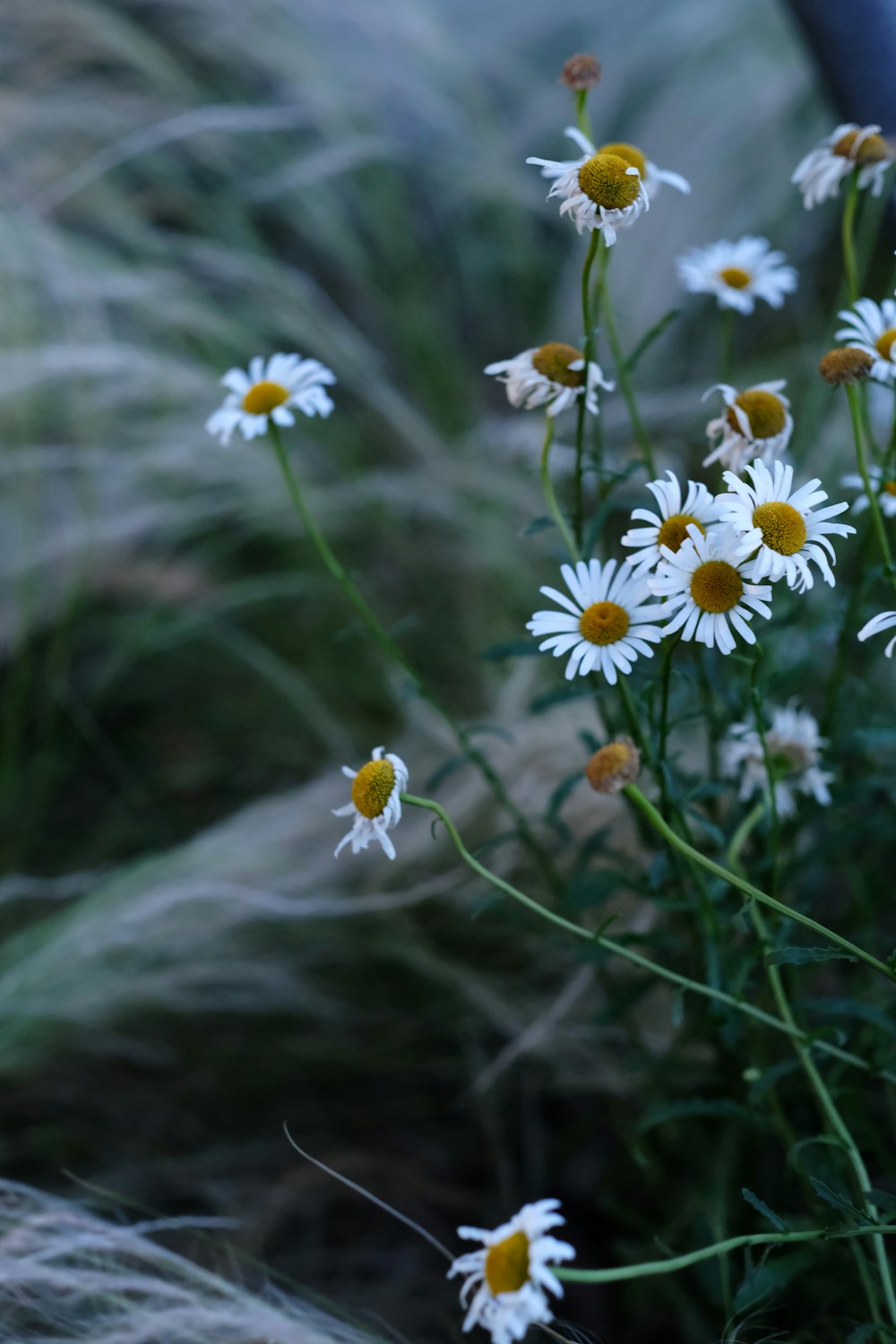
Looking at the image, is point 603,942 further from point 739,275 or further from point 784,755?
point 739,275

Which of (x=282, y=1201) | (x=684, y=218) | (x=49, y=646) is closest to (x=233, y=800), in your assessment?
(x=49, y=646)

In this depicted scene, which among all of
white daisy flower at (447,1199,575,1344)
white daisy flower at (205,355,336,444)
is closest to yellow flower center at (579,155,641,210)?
white daisy flower at (205,355,336,444)

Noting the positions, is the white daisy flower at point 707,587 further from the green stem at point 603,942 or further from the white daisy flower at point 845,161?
the white daisy flower at point 845,161

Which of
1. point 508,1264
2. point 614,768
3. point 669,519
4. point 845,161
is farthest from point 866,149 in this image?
point 508,1264

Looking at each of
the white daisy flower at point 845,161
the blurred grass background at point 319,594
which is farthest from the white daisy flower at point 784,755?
the white daisy flower at point 845,161

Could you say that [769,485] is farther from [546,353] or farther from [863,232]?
[863,232]

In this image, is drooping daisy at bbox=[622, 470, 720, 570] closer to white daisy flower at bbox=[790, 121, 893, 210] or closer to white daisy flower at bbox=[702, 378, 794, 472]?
white daisy flower at bbox=[702, 378, 794, 472]

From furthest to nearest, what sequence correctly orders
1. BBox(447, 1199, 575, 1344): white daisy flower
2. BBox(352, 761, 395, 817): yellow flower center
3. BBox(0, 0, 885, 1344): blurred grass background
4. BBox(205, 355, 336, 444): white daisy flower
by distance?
BBox(0, 0, 885, 1344): blurred grass background → BBox(205, 355, 336, 444): white daisy flower → BBox(352, 761, 395, 817): yellow flower center → BBox(447, 1199, 575, 1344): white daisy flower
